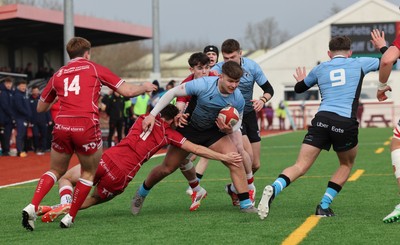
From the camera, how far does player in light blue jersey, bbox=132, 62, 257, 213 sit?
30.8 feet

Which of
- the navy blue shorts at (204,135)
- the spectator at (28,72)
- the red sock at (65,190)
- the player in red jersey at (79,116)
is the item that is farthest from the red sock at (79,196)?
the spectator at (28,72)

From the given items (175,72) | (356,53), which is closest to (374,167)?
(356,53)

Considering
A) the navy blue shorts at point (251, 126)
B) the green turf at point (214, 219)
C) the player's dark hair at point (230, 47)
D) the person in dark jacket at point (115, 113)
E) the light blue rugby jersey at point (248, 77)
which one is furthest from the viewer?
the person in dark jacket at point (115, 113)

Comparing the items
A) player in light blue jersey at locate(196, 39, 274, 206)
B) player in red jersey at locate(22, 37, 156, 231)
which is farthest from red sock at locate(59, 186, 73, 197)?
player in light blue jersey at locate(196, 39, 274, 206)

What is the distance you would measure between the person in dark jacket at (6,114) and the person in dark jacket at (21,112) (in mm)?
167

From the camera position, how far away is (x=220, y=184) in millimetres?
14031

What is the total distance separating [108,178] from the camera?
379 inches

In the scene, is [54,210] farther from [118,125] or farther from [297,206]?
[118,125]

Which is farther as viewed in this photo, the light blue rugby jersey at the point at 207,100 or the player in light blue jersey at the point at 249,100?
the player in light blue jersey at the point at 249,100

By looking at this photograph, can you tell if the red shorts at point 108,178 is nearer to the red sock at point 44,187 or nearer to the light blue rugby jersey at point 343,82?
the red sock at point 44,187

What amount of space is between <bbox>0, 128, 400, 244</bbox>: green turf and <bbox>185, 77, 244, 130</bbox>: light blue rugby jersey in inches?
42.8

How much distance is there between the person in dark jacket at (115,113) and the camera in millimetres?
27391

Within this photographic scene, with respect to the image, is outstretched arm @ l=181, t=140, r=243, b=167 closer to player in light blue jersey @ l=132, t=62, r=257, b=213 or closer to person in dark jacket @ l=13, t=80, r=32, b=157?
player in light blue jersey @ l=132, t=62, r=257, b=213

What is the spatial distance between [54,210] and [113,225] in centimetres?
87
